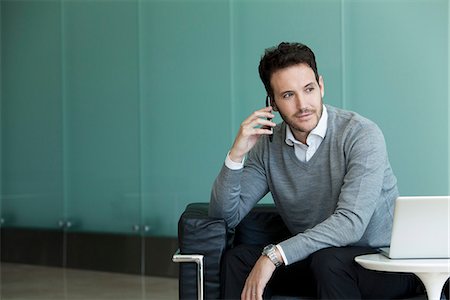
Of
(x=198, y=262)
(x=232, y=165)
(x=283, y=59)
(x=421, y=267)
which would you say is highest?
(x=283, y=59)

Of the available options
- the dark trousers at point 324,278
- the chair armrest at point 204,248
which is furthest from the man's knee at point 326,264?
the chair armrest at point 204,248

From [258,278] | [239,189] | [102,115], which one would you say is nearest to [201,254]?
[239,189]

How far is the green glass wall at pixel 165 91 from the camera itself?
5.67 meters

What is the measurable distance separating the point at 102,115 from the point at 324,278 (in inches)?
185

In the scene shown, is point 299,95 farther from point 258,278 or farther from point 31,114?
point 31,114

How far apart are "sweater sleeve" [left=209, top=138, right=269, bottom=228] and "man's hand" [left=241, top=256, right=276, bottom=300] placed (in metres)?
0.47

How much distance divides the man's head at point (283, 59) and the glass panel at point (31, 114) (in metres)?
4.62

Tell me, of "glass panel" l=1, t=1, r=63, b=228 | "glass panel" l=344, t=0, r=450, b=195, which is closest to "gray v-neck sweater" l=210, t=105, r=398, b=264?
"glass panel" l=344, t=0, r=450, b=195

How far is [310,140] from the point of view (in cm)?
359

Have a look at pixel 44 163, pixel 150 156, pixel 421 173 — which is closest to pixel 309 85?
pixel 421 173

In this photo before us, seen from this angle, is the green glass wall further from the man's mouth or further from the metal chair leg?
the metal chair leg

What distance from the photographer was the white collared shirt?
3.56 m

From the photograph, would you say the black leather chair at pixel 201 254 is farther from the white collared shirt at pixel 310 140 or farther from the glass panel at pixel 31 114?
the glass panel at pixel 31 114

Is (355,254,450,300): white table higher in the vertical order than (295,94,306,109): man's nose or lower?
lower
